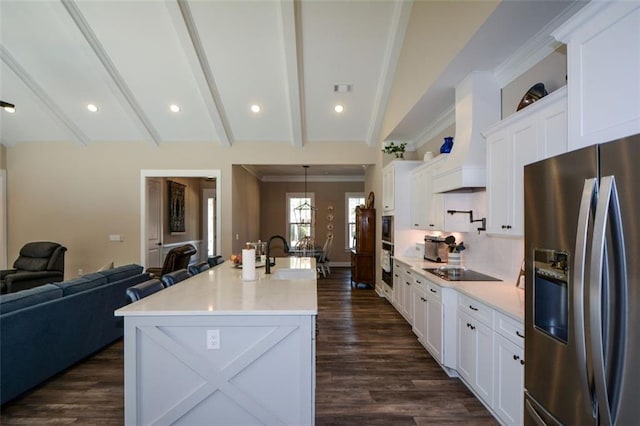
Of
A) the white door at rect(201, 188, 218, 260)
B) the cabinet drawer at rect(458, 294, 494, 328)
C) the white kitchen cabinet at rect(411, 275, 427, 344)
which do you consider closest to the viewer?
the cabinet drawer at rect(458, 294, 494, 328)

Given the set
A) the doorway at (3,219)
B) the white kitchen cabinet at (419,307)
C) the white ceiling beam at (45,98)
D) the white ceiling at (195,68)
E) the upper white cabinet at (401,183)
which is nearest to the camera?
the white kitchen cabinet at (419,307)

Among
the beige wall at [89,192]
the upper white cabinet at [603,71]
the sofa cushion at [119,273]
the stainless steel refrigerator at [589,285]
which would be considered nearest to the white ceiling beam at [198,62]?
the beige wall at [89,192]

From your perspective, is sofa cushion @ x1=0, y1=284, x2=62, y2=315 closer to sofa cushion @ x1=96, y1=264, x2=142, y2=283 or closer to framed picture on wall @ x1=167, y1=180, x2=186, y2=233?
sofa cushion @ x1=96, y1=264, x2=142, y2=283

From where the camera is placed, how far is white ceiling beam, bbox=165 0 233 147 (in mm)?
4152

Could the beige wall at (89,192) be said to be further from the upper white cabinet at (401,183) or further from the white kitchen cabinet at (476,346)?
the white kitchen cabinet at (476,346)

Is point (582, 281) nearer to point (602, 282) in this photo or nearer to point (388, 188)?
point (602, 282)

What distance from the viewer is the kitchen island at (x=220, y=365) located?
1941 millimetres

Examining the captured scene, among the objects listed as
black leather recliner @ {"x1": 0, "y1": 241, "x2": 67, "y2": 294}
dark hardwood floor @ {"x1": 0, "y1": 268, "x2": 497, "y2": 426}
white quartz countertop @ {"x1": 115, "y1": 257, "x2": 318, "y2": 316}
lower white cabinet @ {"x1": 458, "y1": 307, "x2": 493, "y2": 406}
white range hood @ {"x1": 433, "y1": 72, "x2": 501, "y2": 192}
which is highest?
white range hood @ {"x1": 433, "y1": 72, "x2": 501, "y2": 192}

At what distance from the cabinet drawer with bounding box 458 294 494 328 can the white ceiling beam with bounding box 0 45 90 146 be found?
23.2 feet

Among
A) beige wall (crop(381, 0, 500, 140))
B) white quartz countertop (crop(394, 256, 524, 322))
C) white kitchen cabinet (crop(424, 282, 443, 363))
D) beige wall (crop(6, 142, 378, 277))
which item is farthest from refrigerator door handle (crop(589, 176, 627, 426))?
beige wall (crop(6, 142, 378, 277))

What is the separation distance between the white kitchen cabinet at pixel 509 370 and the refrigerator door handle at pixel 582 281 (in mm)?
775

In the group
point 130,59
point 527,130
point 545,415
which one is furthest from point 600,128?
point 130,59

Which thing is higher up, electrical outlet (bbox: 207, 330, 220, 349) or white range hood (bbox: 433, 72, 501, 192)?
white range hood (bbox: 433, 72, 501, 192)

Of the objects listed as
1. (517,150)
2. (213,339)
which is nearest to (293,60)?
(517,150)
